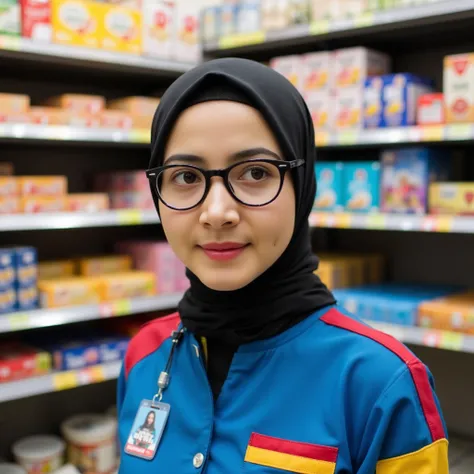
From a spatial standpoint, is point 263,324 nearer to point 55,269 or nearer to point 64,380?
point 64,380

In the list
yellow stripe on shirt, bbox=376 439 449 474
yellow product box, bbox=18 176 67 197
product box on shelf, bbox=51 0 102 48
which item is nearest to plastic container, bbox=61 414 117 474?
yellow product box, bbox=18 176 67 197

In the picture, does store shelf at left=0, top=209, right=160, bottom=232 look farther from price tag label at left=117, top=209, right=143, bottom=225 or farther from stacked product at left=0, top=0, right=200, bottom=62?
stacked product at left=0, top=0, right=200, bottom=62

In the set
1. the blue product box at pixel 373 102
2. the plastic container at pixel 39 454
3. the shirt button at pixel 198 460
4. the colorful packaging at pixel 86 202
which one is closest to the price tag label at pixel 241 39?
the blue product box at pixel 373 102

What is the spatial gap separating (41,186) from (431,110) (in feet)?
5.58

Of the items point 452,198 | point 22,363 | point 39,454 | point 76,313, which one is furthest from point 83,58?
point 39,454

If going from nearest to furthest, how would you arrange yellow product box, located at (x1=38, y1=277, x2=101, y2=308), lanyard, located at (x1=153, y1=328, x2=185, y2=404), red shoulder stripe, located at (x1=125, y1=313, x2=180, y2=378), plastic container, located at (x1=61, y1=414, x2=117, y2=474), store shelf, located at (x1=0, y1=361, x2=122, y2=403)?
lanyard, located at (x1=153, y1=328, x2=185, y2=404), red shoulder stripe, located at (x1=125, y1=313, x2=180, y2=378), store shelf, located at (x1=0, y1=361, x2=122, y2=403), yellow product box, located at (x1=38, y1=277, x2=101, y2=308), plastic container, located at (x1=61, y1=414, x2=117, y2=474)

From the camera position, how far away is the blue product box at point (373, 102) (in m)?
2.72

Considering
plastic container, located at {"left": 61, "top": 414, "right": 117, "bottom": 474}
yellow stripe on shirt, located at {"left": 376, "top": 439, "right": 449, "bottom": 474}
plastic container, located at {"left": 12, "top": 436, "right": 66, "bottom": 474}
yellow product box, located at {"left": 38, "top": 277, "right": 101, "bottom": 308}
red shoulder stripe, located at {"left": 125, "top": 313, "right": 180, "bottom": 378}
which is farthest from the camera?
plastic container, located at {"left": 61, "top": 414, "right": 117, "bottom": 474}

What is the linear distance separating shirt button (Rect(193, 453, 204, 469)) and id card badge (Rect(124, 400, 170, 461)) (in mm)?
102

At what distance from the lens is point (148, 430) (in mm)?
1171

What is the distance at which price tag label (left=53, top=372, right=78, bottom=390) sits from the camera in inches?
109

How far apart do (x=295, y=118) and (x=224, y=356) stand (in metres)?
0.45

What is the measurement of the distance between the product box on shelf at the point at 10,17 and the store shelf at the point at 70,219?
2.53 feet

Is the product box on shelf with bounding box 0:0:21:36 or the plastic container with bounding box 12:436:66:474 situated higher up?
the product box on shelf with bounding box 0:0:21:36
